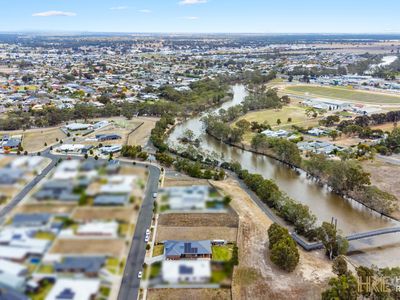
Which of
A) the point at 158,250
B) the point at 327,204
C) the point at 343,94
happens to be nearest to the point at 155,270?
the point at 158,250

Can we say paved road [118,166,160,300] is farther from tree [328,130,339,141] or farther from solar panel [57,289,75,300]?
tree [328,130,339,141]

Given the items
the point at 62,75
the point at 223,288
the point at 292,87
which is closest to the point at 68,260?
the point at 223,288

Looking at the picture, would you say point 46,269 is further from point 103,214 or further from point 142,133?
point 142,133

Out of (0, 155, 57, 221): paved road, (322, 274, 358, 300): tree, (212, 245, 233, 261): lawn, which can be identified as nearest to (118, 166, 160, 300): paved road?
(212, 245, 233, 261): lawn

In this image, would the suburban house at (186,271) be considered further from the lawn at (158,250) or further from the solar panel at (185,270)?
the lawn at (158,250)

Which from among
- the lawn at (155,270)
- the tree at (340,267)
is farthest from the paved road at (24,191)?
the tree at (340,267)

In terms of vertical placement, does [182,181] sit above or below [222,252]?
above
